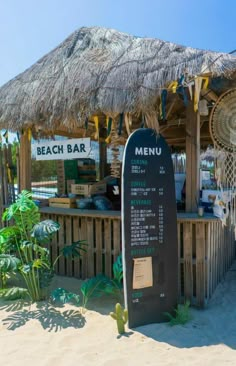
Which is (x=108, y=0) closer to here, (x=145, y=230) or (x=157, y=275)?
(x=145, y=230)

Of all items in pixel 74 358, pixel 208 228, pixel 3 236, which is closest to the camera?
pixel 74 358

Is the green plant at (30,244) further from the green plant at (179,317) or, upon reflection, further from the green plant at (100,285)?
the green plant at (179,317)

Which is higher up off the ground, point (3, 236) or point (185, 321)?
point (3, 236)

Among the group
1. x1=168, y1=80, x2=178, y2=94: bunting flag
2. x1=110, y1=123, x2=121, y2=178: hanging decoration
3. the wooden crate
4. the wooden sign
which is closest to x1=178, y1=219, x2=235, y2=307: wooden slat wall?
x1=110, y1=123, x2=121, y2=178: hanging decoration

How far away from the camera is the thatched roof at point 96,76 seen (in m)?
3.47

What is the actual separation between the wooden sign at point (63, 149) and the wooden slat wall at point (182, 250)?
890 millimetres

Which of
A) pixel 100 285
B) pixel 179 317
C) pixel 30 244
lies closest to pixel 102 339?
pixel 100 285

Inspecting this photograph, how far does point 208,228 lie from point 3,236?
2591 mm

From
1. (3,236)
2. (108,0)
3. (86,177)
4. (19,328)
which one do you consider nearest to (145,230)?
(19,328)

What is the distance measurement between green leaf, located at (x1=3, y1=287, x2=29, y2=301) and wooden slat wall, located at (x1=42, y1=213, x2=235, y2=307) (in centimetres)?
91

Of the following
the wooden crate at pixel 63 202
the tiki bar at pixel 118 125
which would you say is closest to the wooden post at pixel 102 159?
the tiki bar at pixel 118 125

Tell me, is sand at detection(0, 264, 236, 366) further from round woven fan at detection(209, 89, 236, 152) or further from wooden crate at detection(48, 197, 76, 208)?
round woven fan at detection(209, 89, 236, 152)

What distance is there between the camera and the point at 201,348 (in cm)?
271

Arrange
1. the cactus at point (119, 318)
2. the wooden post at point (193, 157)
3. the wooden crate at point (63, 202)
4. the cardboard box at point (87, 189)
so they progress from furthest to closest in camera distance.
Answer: the cardboard box at point (87, 189) → the wooden crate at point (63, 202) → the wooden post at point (193, 157) → the cactus at point (119, 318)
